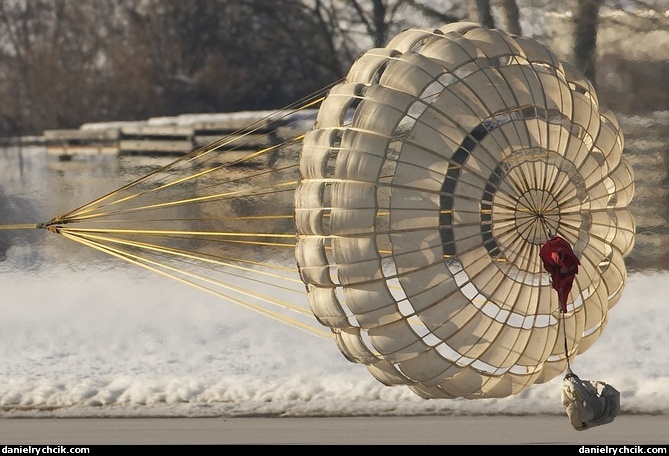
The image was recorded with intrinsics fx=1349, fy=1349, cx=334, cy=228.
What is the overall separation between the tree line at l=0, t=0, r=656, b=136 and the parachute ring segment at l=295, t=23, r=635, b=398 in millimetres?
6659

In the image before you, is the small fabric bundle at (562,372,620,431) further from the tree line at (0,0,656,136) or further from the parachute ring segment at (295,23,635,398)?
the tree line at (0,0,656,136)

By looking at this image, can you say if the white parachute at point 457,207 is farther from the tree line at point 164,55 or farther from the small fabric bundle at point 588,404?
the tree line at point 164,55

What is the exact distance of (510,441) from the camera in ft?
26.0

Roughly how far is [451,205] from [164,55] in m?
7.85

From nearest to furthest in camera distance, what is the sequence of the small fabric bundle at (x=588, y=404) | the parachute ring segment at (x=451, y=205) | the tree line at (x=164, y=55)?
the small fabric bundle at (x=588, y=404) < the parachute ring segment at (x=451, y=205) < the tree line at (x=164, y=55)

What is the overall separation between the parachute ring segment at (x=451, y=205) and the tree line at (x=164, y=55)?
6.66 m

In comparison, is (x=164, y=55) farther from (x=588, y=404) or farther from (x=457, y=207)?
(x=588, y=404)

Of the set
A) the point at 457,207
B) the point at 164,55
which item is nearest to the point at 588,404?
the point at 457,207

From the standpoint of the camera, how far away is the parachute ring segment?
21.3 ft

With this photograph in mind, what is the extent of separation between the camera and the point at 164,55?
13.9 m

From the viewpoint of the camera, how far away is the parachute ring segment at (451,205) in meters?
6.49

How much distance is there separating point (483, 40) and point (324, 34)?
7.03 metres

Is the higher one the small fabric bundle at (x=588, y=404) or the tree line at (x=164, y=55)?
the tree line at (x=164, y=55)

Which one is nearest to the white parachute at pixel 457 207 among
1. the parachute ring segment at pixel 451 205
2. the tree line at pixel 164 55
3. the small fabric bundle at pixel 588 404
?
the parachute ring segment at pixel 451 205
